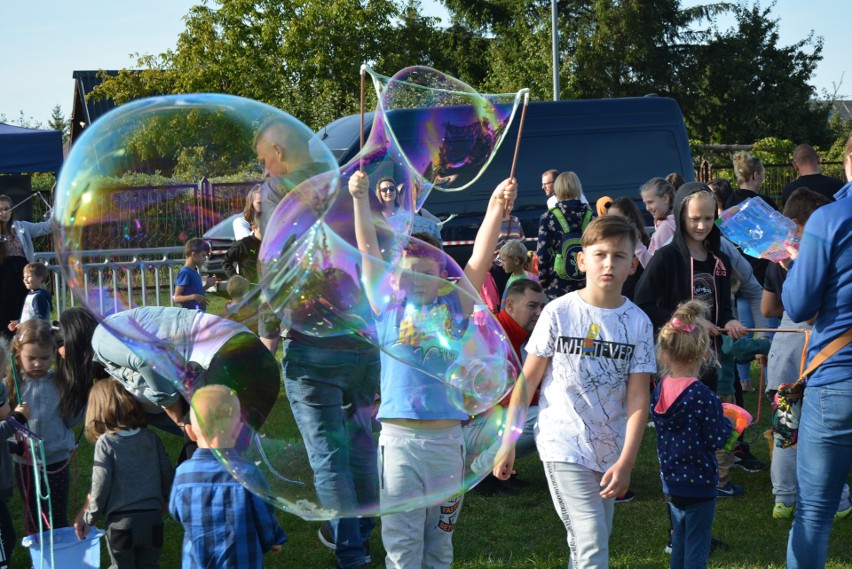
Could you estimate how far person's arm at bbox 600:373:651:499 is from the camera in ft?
11.3

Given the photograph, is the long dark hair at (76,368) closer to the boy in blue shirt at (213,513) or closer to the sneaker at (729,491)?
the boy in blue shirt at (213,513)

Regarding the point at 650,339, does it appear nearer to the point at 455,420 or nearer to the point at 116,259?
the point at 455,420

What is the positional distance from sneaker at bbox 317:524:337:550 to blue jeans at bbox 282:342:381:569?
3.91 ft

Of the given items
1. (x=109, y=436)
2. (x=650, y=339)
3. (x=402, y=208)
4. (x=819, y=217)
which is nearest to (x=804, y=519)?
(x=650, y=339)

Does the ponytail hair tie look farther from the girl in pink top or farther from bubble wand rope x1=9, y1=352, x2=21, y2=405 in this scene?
bubble wand rope x1=9, y1=352, x2=21, y2=405

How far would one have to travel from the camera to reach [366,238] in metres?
3.46

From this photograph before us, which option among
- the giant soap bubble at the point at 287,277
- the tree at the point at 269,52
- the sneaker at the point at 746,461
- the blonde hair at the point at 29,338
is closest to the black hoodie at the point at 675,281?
the sneaker at the point at 746,461

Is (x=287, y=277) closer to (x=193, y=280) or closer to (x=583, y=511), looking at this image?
(x=193, y=280)

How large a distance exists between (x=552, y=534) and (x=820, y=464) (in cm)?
176

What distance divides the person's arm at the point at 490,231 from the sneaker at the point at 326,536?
180 cm

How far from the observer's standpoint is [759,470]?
6.05 m

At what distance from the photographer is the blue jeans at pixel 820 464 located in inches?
140

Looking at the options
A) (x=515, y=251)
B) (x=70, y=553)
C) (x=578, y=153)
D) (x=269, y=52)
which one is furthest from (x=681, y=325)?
(x=269, y=52)

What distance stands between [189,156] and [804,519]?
2626mm
